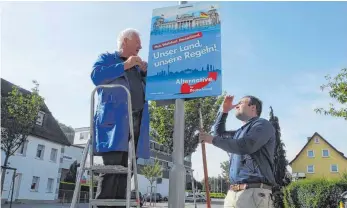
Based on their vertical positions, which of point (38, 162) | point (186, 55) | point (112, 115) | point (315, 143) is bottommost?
point (112, 115)

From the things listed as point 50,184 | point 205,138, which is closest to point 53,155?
point 50,184

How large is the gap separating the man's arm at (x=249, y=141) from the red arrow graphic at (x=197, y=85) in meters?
0.56

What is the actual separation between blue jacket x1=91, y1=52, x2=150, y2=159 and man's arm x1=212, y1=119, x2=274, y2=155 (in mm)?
736

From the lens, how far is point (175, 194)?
3.21 meters

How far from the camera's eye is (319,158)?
5388 cm

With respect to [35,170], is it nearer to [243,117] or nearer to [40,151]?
[40,151]

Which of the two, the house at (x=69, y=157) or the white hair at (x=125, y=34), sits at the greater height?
the house at (x=69, y=157)

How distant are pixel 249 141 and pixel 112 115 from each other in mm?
1302

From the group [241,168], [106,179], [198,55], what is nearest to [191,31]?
[198,55]

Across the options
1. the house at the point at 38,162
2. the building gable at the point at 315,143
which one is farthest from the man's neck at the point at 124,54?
the building gable at the point at 315,143

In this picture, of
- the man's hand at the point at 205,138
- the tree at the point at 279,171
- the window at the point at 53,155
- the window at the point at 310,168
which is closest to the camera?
the man's hand at the point at 205,138

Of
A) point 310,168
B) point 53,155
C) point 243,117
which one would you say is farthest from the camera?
point 310,168

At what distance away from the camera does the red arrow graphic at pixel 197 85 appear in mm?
3215

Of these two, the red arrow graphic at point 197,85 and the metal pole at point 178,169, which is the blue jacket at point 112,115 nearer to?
the metal pole at point 178,169
